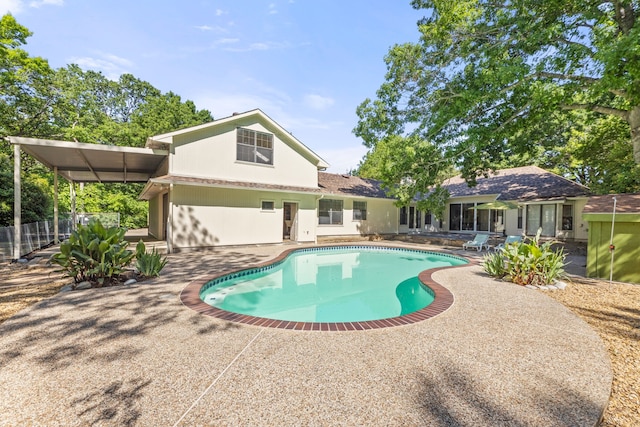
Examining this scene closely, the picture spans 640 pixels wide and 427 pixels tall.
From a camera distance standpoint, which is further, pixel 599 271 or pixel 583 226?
pixel 583 226

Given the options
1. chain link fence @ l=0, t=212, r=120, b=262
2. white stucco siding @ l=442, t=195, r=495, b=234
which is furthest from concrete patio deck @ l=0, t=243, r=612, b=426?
white stucco siding @ l=442, t=195, r=495, b=234

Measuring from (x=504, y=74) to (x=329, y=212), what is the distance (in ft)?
37.8

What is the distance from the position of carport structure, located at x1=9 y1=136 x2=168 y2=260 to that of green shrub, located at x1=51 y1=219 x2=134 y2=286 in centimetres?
451

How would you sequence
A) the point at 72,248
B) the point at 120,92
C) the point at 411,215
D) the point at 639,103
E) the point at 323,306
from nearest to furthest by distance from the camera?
the point at 72,248, the point at 323,306, the point at 639,103, the point at 411,215, the point at 120,92

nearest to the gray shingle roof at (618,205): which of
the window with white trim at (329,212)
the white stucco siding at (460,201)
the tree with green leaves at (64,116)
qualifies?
the white stucco siding at (460,201)

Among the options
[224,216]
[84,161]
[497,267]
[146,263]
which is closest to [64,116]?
[84,161]

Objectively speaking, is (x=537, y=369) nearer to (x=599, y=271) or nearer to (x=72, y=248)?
(x=599, y=271)

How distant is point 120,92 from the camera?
39.5m

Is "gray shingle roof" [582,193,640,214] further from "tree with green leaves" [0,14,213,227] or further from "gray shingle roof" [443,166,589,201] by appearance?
"tree with green leaves" [0,14,213,227]

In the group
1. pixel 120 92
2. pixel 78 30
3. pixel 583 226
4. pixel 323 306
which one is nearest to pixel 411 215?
pixel 583 226

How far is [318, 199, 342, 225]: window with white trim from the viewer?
1784 centimetres

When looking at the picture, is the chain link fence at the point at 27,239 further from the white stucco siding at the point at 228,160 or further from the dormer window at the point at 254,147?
the dormer window at the point at 254,147

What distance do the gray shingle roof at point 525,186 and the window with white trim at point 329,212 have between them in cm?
924

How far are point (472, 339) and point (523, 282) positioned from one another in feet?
14.9
